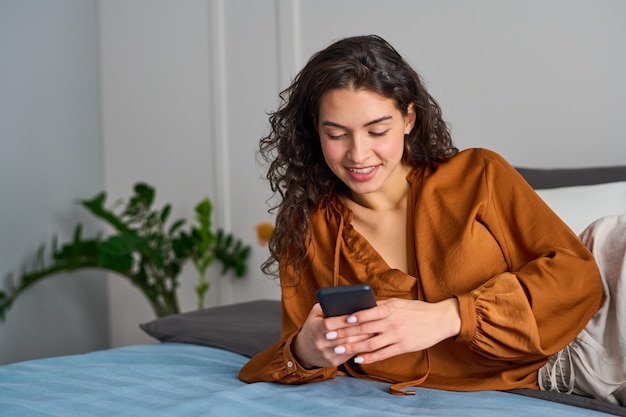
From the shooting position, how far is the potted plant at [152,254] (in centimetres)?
385

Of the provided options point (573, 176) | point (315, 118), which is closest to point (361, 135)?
point (315, 118)

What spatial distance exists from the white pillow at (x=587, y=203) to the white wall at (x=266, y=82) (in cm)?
72

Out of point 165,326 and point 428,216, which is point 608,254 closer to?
point 428,216

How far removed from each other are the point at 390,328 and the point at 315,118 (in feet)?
1.92

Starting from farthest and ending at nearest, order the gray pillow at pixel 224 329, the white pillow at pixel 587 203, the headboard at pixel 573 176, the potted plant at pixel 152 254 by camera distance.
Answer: the potted plant at pixel 152 254
the gray pillow at pixel 224 329
the headboard at pixel 573 176
the white pillow at pixel 587 203

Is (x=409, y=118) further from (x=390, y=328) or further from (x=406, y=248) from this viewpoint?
(x=390, y=328)

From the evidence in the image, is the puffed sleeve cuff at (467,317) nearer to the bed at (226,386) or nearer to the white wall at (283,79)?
the bed at (226,386)

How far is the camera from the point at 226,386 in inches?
72.1

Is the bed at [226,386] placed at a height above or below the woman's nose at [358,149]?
below

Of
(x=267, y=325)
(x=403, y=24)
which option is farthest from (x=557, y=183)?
(x=403, y=24)

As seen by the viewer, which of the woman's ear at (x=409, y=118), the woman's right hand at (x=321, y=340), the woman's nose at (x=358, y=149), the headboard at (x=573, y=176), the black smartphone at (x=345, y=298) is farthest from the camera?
the headboard at (x=573, y=176)

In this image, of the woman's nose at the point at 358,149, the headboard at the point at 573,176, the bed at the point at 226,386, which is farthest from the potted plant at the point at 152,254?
the woman's nose at the point at 358,149

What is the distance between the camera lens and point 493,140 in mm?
3061

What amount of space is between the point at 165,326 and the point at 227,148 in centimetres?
162
